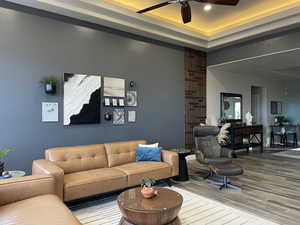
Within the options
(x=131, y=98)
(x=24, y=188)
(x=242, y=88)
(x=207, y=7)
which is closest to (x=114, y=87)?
(x=131, y=98)

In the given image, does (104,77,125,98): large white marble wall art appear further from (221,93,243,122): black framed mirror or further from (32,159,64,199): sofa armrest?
(221,93,243,122): black framed mirror

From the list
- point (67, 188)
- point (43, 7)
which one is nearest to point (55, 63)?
point (43, 7)

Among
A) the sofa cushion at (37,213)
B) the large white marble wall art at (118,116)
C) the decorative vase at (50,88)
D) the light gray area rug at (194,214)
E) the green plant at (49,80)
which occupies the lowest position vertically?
the light gray area rug at (194,214)

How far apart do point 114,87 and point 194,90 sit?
2480 mm

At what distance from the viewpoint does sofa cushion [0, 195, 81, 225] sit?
166cm

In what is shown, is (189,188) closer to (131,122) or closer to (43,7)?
(131,122)

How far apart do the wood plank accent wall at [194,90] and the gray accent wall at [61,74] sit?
1.84ft

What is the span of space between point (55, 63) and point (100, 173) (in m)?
2.15

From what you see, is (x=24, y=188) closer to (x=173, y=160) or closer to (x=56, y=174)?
(x=56, y=174)

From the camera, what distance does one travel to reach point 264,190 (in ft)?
11.8

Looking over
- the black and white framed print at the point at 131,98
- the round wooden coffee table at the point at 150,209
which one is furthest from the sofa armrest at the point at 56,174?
the black and white framed print at the point at 131,98

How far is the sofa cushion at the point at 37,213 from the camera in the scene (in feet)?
5.44

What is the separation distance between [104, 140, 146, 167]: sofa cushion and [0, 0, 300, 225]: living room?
19 mm

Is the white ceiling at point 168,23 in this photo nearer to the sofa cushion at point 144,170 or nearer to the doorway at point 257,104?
the sofa cushion at point 144,170
